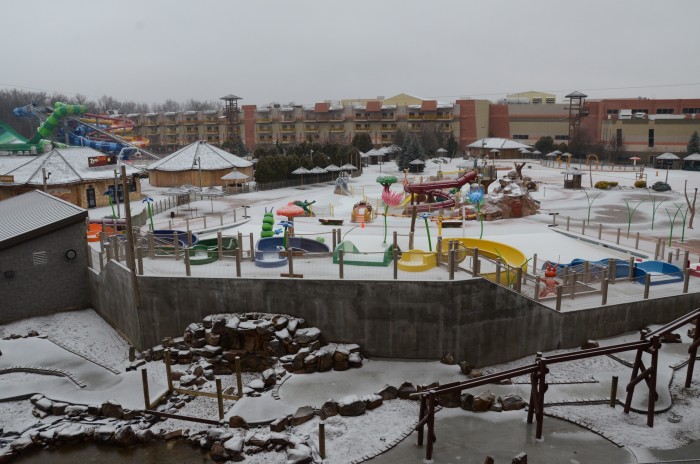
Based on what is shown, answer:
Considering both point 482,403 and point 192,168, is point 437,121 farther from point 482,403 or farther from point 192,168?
point 482,403

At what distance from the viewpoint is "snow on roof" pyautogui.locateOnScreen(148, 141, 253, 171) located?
49.1 metres

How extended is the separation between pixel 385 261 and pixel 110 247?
9086 mm

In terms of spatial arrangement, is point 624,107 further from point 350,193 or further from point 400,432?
point 400,432

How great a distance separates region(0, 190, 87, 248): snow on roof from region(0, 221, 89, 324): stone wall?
1.21ft

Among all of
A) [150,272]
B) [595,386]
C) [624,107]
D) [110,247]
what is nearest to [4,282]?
[110,247]

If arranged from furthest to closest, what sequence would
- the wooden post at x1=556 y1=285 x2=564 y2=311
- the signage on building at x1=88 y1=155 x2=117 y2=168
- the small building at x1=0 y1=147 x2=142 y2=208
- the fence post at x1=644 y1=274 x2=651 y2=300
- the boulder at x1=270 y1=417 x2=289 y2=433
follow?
the signage on building at x1=88 y1=155 x2=117 y2=168, the small building at x1=0 y1=147 x2=142 y2=208, the fence post at x1=644 y1=274 x2=651 y2=300, the wooden post at x1=556 y1=285 x2=564 y2=311, the boulder at x1=270 y1=417 x2=289 y2=433

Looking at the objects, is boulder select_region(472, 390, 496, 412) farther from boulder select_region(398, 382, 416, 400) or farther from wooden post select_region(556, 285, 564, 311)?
wooden post select_region(556, 285, 564, 311)

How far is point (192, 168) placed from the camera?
4859 centimetres

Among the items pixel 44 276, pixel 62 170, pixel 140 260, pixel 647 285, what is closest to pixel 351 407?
pixel 140 260

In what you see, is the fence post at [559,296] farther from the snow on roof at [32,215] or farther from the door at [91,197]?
the door at [91,197]

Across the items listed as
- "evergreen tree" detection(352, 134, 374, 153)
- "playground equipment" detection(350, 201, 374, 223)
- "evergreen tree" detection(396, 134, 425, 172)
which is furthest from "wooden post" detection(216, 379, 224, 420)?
"evergreen tree" detection(352, 134, 374, 153)

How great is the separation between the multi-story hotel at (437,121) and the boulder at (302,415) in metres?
76.3

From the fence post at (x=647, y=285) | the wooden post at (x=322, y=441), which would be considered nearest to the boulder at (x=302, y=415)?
the wooden post at (x=322, y=441)

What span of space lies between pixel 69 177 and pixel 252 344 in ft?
96.0
